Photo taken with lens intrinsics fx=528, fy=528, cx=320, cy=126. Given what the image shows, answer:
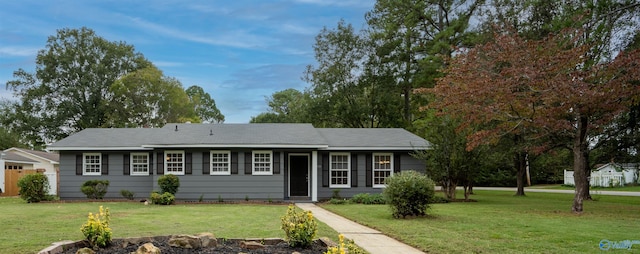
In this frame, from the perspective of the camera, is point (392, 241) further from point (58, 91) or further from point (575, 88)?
point (58, 91)

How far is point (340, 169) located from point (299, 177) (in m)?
1.88

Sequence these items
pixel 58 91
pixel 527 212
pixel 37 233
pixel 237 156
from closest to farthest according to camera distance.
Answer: pixel 37 233 → pixel 527 212 → pixel 237 156 → pixel 58 91

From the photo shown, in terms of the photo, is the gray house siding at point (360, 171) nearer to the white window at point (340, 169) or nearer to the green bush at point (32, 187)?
the white window at point (340, 169)

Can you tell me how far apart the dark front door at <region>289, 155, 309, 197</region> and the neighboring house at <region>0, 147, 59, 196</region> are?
438 inches

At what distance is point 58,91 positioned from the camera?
149 ft

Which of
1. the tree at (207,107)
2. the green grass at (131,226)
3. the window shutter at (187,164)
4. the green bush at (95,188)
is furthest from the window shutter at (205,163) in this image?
the tree at (207,107)

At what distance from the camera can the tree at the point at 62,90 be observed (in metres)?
44.7

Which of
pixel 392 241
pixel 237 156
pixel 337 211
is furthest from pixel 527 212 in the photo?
pixel 237 156

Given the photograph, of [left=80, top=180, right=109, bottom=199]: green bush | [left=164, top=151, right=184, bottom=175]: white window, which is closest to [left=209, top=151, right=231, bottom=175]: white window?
[left=164, top=151, right=184, bottom=175]: white window

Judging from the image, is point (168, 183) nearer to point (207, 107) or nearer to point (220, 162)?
point (220, 162)

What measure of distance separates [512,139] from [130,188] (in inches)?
691

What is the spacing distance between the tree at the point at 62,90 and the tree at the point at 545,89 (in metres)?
35.0

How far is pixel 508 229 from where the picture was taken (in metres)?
11.8

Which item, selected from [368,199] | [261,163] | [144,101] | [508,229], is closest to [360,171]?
[368,199]
